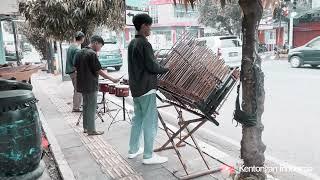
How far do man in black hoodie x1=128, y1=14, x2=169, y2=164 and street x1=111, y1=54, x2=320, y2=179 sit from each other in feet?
4.74

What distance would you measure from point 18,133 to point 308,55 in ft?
52.5

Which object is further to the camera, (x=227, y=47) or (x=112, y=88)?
(x=227, y=47)

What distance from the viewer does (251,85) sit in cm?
344

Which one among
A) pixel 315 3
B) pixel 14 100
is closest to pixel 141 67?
pixel 14 100

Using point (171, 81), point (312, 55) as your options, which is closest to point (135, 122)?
point (171, 81)

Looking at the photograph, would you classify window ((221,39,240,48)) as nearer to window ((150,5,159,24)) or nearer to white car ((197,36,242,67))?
white car ((197,36,242,67))

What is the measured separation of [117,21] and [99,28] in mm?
663

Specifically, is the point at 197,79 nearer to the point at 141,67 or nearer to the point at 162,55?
the point at 141,67

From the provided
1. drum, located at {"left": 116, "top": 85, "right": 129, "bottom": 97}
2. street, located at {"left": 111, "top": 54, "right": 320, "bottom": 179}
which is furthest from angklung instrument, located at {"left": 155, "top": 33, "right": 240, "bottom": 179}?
drum, located at {"left": 116, "top": 85, "right": 129, "bottom": 97}

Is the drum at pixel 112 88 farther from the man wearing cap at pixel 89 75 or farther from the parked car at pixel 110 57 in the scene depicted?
the parked car at pixel 110 57

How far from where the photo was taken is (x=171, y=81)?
446 centimetres

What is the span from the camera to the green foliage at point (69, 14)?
8.77m

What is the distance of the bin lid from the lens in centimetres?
324

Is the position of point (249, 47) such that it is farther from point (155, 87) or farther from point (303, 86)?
point (303, 86)
